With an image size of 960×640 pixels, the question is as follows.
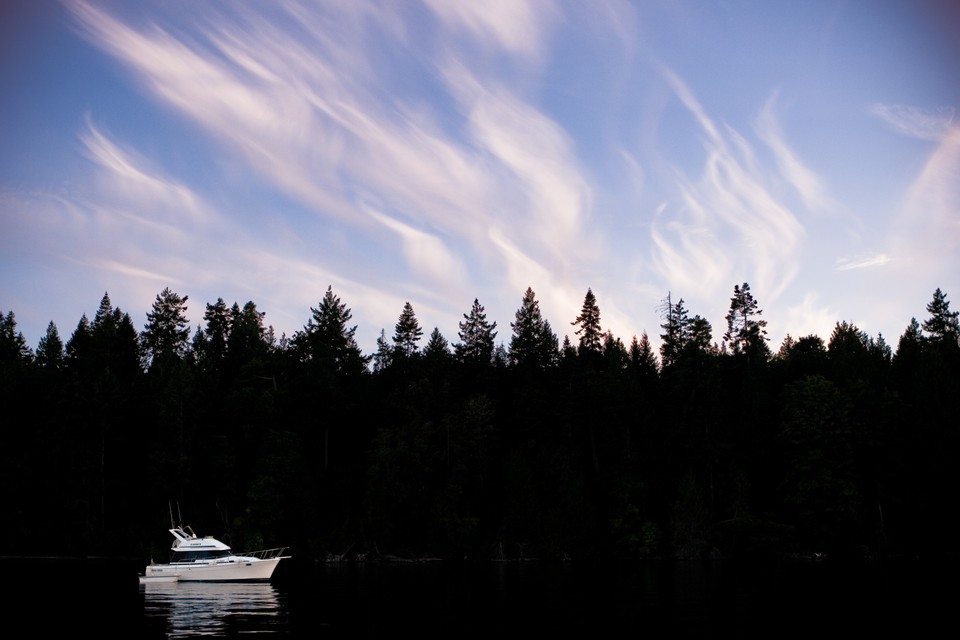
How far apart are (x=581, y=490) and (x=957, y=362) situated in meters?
50.6

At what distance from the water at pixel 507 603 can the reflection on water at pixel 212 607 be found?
9cm

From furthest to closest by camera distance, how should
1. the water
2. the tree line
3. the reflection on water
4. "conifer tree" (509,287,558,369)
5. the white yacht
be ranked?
"conifer tree" (509,287,558,369)
the tree line
the white yacht
the reflection on water
the water

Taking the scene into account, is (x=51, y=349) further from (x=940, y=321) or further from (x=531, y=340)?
(x=940, y=321)

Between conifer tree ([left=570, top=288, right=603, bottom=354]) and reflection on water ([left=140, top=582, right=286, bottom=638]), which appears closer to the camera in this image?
reflection on water ([left=140, top=582, right=286, bottom=638])

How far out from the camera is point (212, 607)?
1673 inches

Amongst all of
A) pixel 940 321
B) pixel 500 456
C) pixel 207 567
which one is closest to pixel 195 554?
pixel 207 567

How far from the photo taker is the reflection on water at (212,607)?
33.2 m

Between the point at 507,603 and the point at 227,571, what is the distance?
28614mm

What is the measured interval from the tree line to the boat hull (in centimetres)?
2456

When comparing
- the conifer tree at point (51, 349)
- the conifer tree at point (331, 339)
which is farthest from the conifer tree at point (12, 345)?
the conifer tree at point (331, 339)

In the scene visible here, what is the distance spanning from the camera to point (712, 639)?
28.3 meters

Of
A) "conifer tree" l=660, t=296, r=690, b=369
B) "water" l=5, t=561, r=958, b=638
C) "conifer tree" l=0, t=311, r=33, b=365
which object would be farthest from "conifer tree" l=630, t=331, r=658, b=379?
"conifer tree" l=0, t=311, r=33, b=365

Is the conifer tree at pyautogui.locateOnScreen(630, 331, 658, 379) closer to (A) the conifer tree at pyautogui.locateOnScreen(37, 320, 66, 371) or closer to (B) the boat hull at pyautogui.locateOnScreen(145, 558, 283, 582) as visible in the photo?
(B) the boat hull at pyautogui.locateOnScreen(145, 558, 283, 582)

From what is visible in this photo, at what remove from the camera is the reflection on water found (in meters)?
33.2
